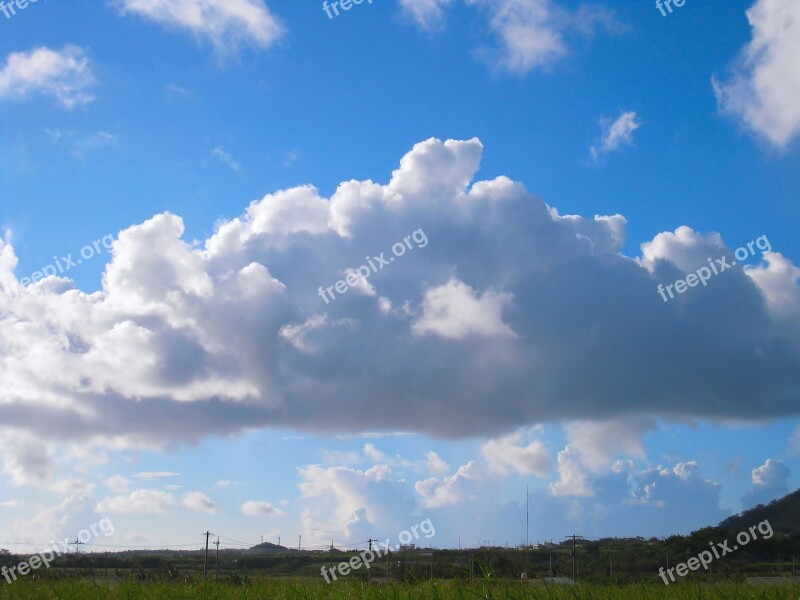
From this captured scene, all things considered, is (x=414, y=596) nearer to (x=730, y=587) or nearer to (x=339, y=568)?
(x=730, y=587)

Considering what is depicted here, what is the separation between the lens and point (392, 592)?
49.2ft

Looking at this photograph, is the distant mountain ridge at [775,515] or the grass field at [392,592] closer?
the grass field at [392,592]

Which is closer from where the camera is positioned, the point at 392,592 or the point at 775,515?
the point at 392,592

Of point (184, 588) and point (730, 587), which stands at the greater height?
point (184, 588)

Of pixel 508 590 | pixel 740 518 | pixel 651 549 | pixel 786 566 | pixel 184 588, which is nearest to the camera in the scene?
pixel 508 590

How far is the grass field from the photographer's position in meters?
14.9

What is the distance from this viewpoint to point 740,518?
11194 centimetres

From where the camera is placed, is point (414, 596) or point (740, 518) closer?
point (414, 596)

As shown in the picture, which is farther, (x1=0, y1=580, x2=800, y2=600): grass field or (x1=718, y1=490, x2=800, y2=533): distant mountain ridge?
(x1=718, y1=490, x2=800, y2=533): distant mountain ridge

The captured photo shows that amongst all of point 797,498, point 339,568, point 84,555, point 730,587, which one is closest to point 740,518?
point 797,498

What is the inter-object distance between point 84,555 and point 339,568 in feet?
248

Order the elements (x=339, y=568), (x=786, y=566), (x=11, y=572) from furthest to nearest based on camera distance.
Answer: (x=786, y=566)
(x=339, y=568)
(x=11, y=572)

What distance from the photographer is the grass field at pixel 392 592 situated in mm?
14906

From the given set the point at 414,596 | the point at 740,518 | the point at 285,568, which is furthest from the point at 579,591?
the point at 740,518
